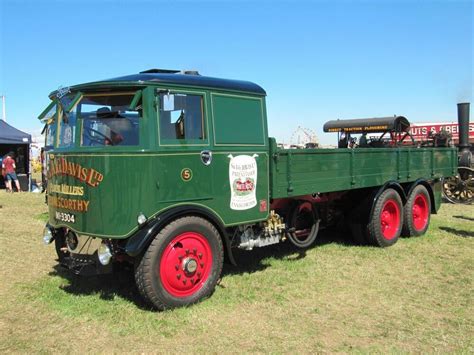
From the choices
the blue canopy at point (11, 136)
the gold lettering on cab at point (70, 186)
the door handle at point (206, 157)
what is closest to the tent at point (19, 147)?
the blue canopy at point (11, 136)

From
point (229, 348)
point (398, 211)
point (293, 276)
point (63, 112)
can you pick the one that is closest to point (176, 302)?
point (229, 348)

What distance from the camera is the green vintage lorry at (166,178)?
418cm

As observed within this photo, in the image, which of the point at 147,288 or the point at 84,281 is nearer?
the point at 147,288

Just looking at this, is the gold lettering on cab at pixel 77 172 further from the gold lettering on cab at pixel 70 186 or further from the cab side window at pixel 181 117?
the cab side window at pixel 181 117

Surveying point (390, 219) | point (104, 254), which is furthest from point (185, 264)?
point (390, 219)

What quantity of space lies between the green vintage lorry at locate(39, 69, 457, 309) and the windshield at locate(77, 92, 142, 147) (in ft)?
0.03

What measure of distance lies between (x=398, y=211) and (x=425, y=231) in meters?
1.01

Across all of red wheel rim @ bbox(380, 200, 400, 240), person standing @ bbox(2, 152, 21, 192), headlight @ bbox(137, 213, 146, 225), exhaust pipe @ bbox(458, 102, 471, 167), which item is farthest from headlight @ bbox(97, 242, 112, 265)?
person standing @ bbox(2, 152, 21, 192)

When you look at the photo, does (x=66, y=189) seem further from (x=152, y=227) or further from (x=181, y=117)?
(x=181, y=117)

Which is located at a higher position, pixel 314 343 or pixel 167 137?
pixel 167 137

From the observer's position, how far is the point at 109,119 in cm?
445

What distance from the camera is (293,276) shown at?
5516 millimetres

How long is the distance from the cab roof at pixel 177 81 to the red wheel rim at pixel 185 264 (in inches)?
56.2

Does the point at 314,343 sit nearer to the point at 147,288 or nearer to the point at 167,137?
the point at 147,288
